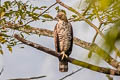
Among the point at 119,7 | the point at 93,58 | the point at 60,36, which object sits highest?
the point at 119,7

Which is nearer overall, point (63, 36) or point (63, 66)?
point (63, 66)

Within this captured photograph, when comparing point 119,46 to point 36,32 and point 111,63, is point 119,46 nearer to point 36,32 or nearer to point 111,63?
point 111,63

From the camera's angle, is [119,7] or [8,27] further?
[8,27]

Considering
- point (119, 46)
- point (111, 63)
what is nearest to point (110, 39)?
point (119, 46)

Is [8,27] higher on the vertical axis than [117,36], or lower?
lower

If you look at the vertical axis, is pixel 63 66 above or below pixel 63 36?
below

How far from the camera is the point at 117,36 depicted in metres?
0.92

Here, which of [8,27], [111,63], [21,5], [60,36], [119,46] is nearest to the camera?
[119,46]

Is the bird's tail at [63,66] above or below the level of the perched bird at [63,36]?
below

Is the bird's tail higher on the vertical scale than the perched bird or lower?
lower

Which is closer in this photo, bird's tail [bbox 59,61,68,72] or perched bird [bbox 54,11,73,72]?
bird's tail [bbox 59,61,68,72]

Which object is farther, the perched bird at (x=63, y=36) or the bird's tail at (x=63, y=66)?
the perched bird at (x=63, y=36)

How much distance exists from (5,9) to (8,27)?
14.0 inches

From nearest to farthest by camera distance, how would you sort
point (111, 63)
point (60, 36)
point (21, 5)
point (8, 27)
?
point (111, 63), point (8, 27), point (21, 5), point (60, 36)
